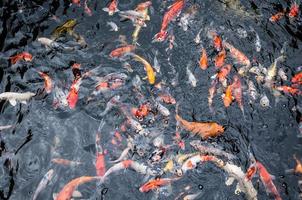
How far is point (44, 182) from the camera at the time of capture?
4977 millimetres

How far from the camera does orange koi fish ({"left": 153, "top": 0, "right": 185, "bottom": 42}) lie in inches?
248

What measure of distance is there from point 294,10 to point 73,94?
391 centimetres

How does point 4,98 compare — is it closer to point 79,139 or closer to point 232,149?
point 79,139

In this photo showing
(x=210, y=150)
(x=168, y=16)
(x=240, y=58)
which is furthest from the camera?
(x=168, y=16)

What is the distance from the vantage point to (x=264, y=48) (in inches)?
247

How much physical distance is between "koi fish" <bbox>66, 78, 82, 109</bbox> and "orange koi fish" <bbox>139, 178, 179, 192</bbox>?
1.52 metres

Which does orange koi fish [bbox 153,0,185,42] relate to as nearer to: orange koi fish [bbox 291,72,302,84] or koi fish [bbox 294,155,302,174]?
orange koi fish [bbox 291,72,302,84]

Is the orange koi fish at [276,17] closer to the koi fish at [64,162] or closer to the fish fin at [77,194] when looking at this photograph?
the koi fish at [64,162]

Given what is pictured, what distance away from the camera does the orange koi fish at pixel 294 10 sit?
21.8 feet

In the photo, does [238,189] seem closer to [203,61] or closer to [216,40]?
[203,61]

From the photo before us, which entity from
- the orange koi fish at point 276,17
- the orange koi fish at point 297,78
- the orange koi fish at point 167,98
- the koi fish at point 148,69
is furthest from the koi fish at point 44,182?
the orange koi fish at point 276,17

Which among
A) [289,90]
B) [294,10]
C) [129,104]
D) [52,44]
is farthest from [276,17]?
[52,44]

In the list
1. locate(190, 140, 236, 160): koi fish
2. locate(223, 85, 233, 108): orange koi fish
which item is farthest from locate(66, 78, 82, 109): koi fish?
locate(223, 85, 233, 108): orange koi fish

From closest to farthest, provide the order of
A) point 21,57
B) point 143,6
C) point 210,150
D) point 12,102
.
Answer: point 210,150
point 12,102
point 21,57
point 143,6
